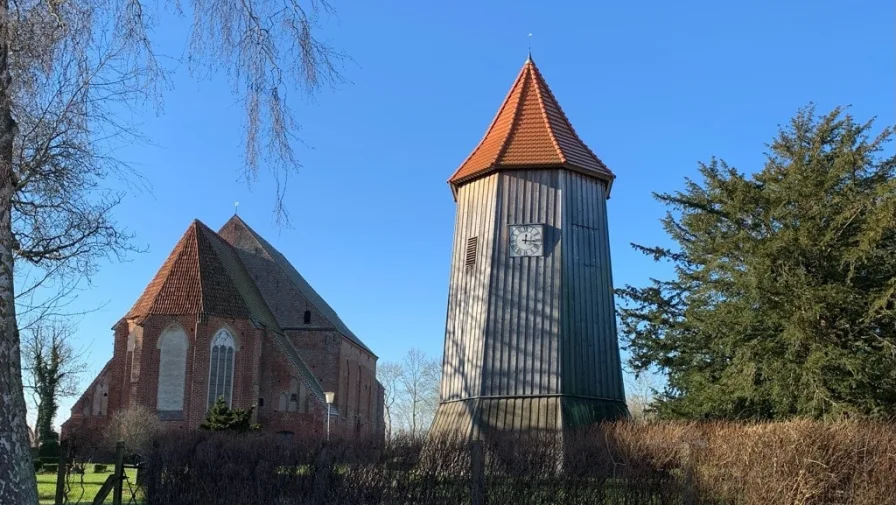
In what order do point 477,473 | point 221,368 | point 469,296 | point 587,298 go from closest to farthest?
1. point 477,473
2. point 587,298
3. point 469,296
4. point 221,368

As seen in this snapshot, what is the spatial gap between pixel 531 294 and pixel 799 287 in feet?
16.9

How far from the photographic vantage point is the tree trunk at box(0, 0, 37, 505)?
22.6ft

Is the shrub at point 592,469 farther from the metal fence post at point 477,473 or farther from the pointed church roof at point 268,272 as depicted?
the pointed church roof at point 268,272

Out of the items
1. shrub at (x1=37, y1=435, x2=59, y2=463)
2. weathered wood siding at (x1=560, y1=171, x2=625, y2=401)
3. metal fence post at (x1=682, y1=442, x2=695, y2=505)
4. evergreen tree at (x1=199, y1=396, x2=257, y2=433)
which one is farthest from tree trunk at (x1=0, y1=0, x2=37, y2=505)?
shrub at (x1=37, y1=435, x2=59, y2=463)

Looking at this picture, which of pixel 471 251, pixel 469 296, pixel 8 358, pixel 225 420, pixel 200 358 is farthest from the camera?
pixel 200 358

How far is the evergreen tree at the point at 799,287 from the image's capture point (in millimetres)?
14320

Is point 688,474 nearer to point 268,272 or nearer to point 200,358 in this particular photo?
point 200,358

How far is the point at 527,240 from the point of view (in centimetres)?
1772

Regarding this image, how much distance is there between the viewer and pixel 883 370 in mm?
14188

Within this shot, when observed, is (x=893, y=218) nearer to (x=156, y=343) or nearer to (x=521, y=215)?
(x=521, y=215)

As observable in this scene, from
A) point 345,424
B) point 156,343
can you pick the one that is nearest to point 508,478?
point 156,343

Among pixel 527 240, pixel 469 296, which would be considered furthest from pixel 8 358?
pixel 527 240

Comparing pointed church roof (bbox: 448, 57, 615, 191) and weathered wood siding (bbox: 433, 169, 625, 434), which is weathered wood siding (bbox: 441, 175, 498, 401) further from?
pointed church roof (bbox: 448, 57, 615, 191)

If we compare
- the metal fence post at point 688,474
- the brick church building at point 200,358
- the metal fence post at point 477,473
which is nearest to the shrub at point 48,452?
the brick church building at point 200,358
